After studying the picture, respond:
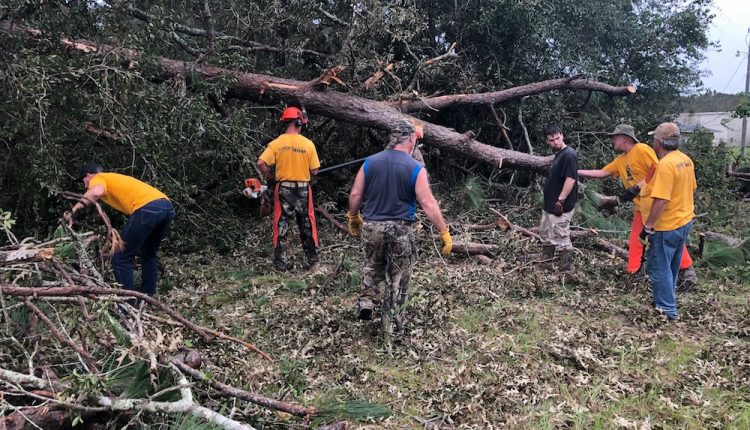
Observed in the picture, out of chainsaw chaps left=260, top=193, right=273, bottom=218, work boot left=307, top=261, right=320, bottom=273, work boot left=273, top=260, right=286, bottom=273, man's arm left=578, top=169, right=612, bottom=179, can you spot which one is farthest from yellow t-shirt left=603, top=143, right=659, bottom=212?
chainsaw chaps left=260, top=193, right=273, bottom=218

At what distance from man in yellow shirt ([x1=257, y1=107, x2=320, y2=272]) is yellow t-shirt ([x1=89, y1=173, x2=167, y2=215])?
124 cm

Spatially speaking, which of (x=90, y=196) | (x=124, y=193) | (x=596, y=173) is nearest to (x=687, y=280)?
(x=596, y=173)

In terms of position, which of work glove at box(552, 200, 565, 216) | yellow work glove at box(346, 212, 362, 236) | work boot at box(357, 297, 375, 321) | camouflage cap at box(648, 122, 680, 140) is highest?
camouflage cap at box(648, 122, 680, 140)

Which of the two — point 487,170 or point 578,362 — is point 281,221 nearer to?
point 578,362

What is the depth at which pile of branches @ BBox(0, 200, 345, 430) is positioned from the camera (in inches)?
88.6

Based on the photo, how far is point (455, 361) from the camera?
3504mm

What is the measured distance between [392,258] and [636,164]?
281cm

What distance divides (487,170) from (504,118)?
2.69 ft

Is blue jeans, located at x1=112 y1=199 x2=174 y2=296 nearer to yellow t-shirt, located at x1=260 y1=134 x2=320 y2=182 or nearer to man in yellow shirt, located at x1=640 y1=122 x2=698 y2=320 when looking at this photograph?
yellow t-shirt, located at x1=260 y1=134 x2=320 y2=182

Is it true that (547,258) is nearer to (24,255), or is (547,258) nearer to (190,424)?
(190,424)

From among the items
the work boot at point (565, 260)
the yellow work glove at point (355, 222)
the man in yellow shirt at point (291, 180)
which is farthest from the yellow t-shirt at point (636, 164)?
the man in yellow shirt at point (291, 180)

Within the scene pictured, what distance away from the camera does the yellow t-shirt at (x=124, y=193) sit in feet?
13.8

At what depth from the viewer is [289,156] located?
5.25m

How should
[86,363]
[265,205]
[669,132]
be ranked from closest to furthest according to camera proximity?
[86,363], [669,132], [265,205]
